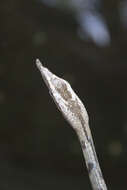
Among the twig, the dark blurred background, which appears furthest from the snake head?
the dark blurred background

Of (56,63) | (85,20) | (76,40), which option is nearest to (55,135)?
(56,63)

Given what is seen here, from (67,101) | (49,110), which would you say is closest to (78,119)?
(67,101)

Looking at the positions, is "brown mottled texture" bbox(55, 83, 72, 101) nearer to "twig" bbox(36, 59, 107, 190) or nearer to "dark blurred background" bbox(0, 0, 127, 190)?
"twig" bbox(36, 59, 107, 190)

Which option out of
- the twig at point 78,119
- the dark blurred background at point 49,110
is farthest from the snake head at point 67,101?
the dark blurred background at point 49,110

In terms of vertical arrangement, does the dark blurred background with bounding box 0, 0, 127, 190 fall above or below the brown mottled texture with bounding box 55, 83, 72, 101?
above

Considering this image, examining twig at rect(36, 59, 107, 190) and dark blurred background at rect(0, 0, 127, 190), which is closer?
twig at rect(36, 59, 107, 190)

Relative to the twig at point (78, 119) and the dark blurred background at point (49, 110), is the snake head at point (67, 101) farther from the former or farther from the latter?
the dark blurred background at point (49, 110)
